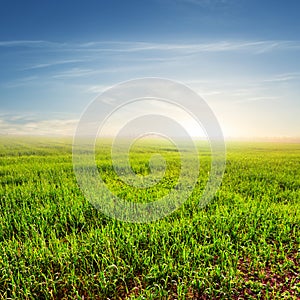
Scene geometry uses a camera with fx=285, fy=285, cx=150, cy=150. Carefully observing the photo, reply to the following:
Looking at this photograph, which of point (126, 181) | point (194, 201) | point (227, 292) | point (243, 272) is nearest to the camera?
point (227, 292)

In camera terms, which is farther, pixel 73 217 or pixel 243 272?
pixel 73 217

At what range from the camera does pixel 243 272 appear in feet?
12.6

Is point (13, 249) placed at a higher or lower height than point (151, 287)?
higher

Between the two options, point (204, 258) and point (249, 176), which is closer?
point (204, 258)

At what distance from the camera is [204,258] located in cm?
407

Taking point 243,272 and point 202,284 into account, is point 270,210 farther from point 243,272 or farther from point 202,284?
point 202,284

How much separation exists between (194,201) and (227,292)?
323 centimetres

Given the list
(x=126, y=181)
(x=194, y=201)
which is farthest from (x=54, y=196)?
(x=194, y=201)

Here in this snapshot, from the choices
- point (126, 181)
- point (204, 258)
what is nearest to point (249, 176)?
point (126, 181)

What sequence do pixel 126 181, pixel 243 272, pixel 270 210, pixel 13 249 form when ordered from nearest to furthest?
pixel 243 272
pixel 13 249
pixel 270 210
pixel 126 181

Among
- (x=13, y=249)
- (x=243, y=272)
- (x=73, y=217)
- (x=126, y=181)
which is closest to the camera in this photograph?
(x=243, y=272)

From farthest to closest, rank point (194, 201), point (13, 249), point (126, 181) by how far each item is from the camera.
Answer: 1. point (126, 181)
2. point (194, 201)
3. point (13, 249)

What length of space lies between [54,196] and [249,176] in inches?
295

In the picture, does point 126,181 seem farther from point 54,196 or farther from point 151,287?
point 151,287
